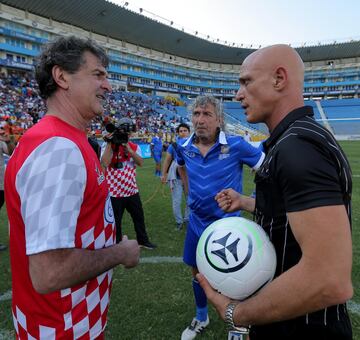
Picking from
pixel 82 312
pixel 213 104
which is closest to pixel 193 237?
pixel 213 104

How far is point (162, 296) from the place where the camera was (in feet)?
12.4

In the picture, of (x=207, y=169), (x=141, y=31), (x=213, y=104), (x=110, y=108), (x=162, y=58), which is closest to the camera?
(x=207, y=169)

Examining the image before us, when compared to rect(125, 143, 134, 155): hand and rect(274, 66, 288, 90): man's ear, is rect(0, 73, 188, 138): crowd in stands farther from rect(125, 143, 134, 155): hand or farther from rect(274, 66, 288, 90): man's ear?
rect(274, 66, 288, 90): man's ear

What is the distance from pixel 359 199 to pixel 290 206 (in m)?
8.86

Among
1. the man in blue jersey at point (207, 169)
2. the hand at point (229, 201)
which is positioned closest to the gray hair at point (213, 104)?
the man in blue jersey at point (207, 169)

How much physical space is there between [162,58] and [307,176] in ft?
215

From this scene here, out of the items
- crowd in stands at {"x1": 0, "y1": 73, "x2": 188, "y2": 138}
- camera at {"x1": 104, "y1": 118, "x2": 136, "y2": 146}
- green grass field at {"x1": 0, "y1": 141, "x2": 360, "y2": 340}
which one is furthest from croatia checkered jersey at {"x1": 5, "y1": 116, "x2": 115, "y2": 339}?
crowd in stands at {"x1": 0, "y1": 73, "x2": 188, "y2": 138}

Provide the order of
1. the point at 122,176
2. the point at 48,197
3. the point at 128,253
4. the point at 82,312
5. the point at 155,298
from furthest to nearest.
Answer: the point at 122,176 → the point at 155,298 → the point at 128,253 → the point at 82,312 → the point at 48,197

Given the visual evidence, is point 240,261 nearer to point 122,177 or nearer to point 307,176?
point 307,176

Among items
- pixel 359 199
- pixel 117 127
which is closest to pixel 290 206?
pixel 117 127

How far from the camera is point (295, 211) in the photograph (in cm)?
109

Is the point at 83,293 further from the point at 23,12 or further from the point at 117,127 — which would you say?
the point at 23,12

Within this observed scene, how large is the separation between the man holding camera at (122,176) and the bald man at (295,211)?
3793mm

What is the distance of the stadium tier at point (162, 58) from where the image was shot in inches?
1604
